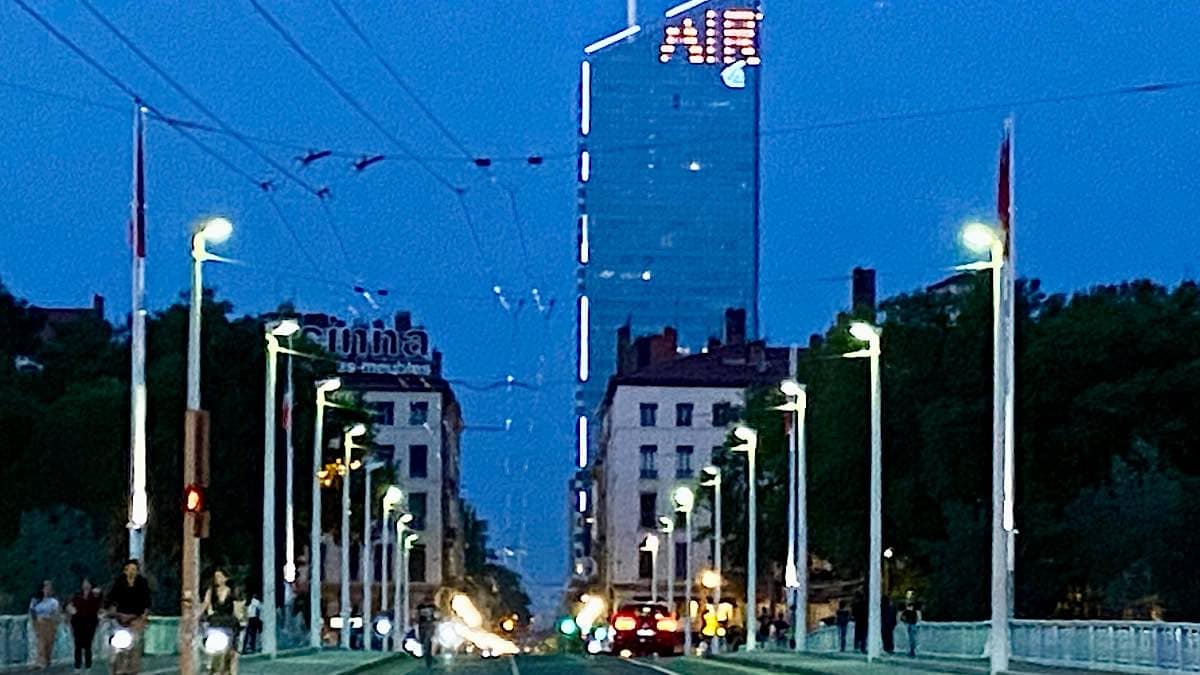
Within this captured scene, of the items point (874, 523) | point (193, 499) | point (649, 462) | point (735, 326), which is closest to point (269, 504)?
point (874, 523)

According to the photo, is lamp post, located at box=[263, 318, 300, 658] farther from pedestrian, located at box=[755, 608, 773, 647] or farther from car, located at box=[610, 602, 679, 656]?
pedestrian, located at box=[755, 608, 773, 647]

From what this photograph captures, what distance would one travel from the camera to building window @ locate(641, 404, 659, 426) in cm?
15488

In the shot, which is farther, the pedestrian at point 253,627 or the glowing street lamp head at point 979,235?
the pedestrian at point 253,627

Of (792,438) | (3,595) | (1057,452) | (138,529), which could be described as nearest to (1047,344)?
(1057,452)

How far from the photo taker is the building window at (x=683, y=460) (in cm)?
15238

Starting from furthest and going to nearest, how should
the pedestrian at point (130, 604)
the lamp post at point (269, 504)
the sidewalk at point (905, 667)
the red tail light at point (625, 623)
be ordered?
the red tail light at point (625, 623), the lamp post at point (269, 504), the sidewalk at point (905, 667), the pedestrian at point (130, 604)

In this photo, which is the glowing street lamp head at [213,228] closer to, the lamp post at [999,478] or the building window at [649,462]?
the lamp post at [999,478]

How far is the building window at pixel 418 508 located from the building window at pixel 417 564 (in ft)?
6.90

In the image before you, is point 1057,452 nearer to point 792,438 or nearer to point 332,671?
point 792,438

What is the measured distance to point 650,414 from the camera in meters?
155

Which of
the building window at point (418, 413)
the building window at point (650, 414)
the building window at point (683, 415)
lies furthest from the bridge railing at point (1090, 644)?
the building window at point (418, 413)

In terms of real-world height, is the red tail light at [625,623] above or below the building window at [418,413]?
below

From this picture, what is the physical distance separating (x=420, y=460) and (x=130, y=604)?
430 ft

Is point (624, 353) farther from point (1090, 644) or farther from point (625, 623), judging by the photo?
point (1090, 644)
